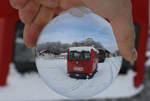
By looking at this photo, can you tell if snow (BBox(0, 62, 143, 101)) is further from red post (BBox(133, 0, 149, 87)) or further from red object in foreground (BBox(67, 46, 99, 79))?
red object in foreground (BBox(67, 46, 99, 79))

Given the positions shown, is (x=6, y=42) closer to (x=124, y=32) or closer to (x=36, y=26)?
(x=36, y=26)

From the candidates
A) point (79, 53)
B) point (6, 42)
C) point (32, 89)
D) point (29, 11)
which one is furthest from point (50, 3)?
point (32, 89)

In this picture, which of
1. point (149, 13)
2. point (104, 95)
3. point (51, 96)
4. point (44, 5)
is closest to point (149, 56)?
point (149, 13)

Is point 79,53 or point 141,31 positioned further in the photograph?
point 141,31

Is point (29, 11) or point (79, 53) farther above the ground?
point (29, 11)

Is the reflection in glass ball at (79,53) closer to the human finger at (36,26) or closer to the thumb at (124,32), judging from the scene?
the thumb at (124,32)

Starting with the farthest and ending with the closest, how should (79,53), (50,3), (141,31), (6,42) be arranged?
(141,31) → (6,42) → (50,3) → (79,53)

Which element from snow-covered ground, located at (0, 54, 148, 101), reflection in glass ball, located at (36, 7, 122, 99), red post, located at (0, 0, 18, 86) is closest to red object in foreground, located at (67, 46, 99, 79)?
reflection in glass ball, located at (36, 7, 122, 99)

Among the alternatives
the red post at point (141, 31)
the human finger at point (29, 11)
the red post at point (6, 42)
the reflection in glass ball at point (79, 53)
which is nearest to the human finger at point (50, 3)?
the human finger at point (29, 11)
